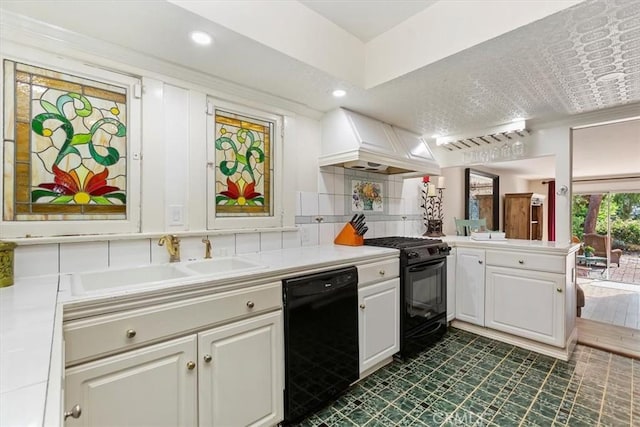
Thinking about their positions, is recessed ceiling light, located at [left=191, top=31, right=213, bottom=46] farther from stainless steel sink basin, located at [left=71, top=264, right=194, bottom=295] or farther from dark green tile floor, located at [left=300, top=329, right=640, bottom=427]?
dark green tile floor, located at [left=300, top=329, right=640, bottom=427]

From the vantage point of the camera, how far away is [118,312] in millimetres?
1093

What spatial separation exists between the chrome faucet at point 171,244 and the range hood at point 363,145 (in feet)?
4.37

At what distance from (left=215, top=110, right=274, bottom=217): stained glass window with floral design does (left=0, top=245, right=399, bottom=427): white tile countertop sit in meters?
0.62

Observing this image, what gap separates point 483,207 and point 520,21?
3.44 meters

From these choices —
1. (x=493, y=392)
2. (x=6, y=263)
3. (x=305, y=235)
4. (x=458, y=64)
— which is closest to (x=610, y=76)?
(x=458, y=64)

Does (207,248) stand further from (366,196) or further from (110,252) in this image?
(366,196)

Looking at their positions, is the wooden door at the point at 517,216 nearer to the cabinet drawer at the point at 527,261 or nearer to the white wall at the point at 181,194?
the cabinet drawer at the point at 527,261

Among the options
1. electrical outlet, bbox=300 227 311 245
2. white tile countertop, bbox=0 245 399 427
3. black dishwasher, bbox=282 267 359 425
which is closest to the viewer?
white tile countertop, bbox=0 245 399 427

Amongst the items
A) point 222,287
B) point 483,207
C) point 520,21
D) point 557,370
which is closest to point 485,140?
point 483,207

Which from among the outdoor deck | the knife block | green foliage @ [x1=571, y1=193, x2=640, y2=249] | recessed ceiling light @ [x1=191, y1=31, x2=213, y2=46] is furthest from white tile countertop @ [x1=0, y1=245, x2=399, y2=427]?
green foliage @ [x1=571, y1=193, x2=640, y2=249]

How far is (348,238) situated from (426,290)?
0.80m

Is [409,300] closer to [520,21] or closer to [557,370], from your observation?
[557,370]

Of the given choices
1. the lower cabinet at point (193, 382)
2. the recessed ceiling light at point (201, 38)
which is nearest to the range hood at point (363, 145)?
the recessed ceiling light at point (201, 38)

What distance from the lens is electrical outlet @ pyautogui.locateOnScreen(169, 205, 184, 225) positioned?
1783 millimetres
